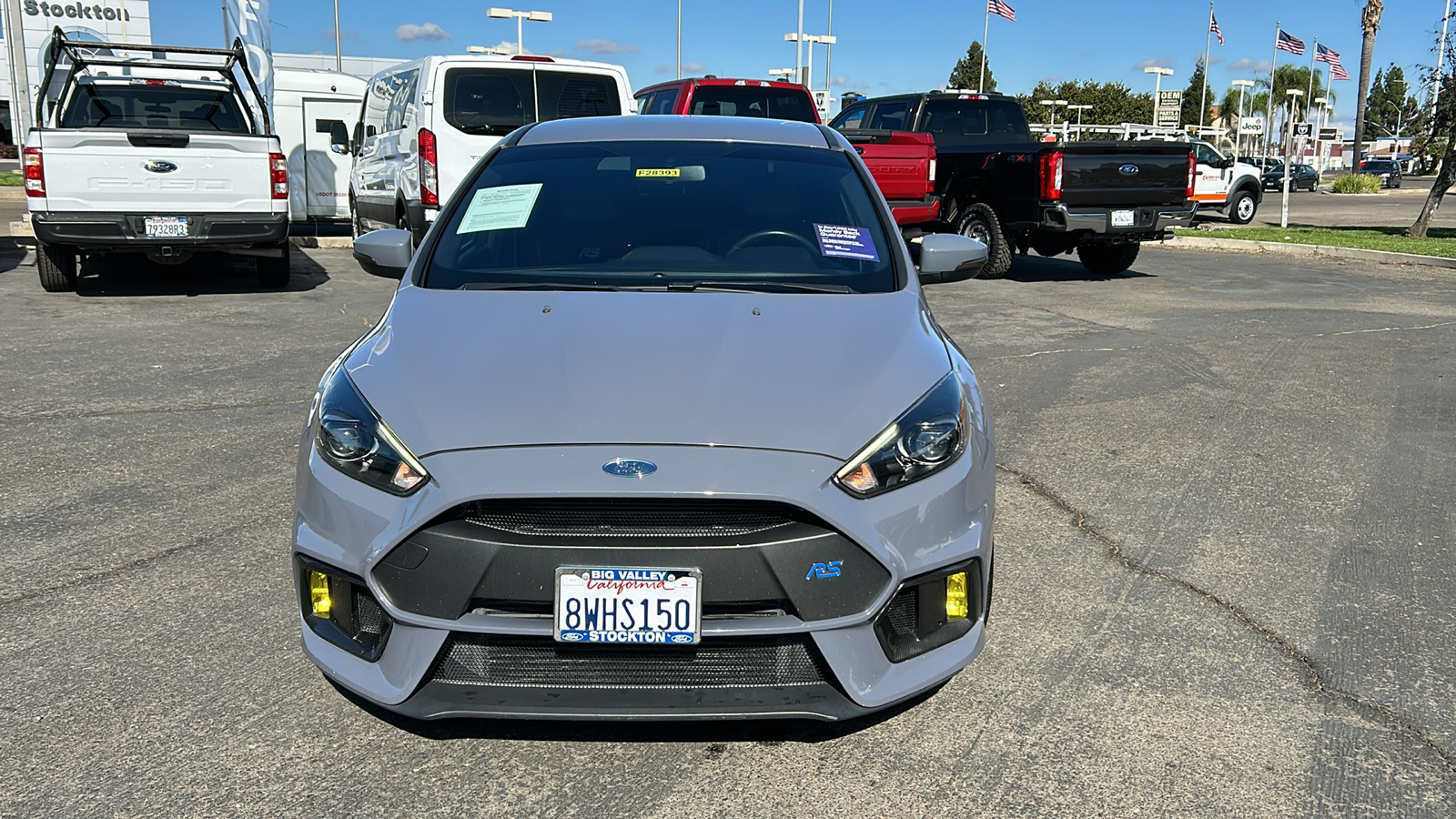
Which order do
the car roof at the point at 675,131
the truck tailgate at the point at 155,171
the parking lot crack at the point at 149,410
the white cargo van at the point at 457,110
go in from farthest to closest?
the white cargo van at the point at 457,110
the truck tailgate at the point at 155,171
the parking lot crack at the point at 149,410
the car roof at the point at 675,131

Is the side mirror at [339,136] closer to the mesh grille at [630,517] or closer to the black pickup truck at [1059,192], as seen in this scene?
the black pickup truck at [1059,192]

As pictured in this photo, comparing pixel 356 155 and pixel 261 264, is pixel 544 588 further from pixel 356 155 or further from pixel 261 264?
pixel 356 155

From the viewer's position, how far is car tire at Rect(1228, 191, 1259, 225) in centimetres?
2650

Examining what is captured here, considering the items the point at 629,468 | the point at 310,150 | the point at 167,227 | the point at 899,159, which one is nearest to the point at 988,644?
the point at 629,468

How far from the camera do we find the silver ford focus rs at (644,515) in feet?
8.21

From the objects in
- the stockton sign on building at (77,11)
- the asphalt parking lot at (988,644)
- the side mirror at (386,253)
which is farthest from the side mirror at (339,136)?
the stockton sign on building at (77,11)

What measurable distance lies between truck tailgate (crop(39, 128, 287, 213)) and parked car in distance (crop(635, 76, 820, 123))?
16.4 feet

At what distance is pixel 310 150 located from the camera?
1800 centimetres

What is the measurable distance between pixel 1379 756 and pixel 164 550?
12.7 ft

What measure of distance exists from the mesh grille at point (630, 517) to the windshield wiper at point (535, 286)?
1168mm

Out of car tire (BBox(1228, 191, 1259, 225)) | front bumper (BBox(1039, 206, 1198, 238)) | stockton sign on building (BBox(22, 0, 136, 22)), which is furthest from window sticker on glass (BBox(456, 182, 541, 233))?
stockton sign on building (BBox(22, 0, 136, 22))

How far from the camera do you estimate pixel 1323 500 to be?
199 inches

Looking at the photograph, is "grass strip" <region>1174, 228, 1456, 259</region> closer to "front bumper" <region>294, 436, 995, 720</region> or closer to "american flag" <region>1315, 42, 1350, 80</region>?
"american flag" <region>1315, 42, 1350, 80</region>

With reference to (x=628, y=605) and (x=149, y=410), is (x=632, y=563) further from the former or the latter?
(x=149, y=410)
